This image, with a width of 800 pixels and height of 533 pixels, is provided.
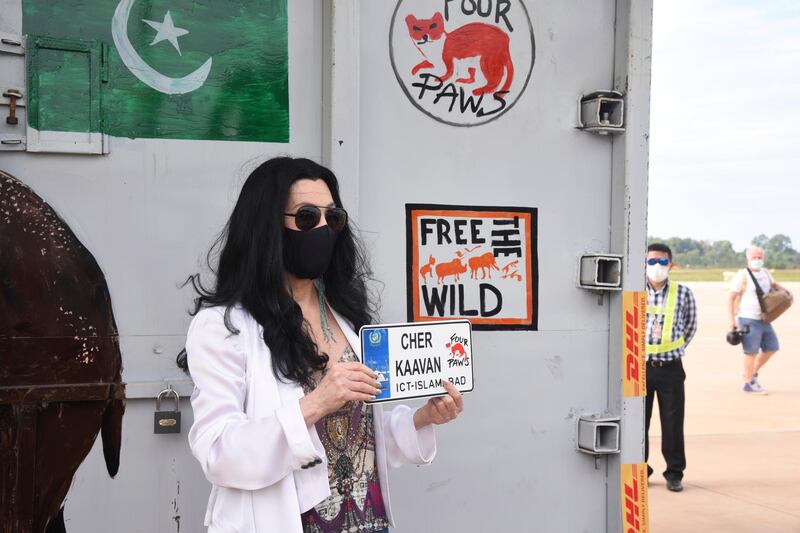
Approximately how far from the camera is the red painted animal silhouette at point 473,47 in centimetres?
320

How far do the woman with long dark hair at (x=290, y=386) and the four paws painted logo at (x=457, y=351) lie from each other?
8 cm

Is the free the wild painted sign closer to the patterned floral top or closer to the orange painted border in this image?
the orange painted border

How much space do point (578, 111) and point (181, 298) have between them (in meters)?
1.58

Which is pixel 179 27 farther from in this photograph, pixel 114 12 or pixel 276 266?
pixel 276 266

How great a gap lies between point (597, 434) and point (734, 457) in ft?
19.2

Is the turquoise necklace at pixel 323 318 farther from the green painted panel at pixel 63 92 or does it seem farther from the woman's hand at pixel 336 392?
the green painted panel at pixel 63 92

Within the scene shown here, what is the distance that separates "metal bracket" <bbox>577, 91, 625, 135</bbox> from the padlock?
5.67 feet

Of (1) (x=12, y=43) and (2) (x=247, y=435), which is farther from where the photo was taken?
(1) (x=12, y=43)

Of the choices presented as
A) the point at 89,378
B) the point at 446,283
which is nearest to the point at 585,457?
the point at 446,283

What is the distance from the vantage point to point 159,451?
9.31ft

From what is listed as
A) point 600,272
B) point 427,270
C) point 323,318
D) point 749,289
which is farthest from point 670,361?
point 323,318

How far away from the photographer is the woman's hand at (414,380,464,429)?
7.65 feet

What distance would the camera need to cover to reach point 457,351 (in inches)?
93.4

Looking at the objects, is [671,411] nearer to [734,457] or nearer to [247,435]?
[734,457]
